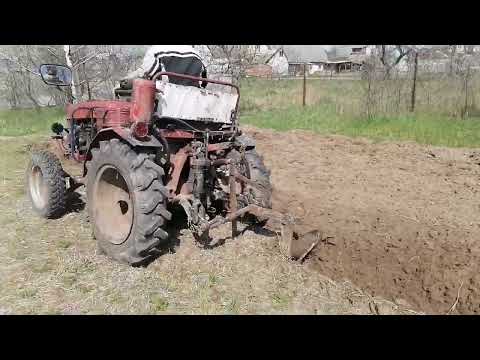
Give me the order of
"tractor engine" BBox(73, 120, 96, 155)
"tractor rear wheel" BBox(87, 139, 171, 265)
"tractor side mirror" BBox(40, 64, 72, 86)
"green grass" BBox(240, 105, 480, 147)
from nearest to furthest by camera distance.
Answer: "tractor rear wheel" BBox(87, 139, 171, 265) < "tractor side mirror" BBox(40, 64, 72, 86) < "tractor engine" BBox(73, 120, 96, 155) < "green grass" BBox(240, 105, 480, 147)

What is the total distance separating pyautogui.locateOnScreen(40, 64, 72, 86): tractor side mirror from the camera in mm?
4562

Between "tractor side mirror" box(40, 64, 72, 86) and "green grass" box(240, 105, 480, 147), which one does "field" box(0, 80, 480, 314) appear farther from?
"tractor side mirror" box(40, 64, 72, 86)

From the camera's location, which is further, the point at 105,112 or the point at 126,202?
the point at 105,112

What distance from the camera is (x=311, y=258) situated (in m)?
3.99

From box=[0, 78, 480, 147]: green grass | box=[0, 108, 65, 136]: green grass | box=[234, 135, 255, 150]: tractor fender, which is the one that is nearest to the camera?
box=[234, 135, 255, 150]: tractor fender

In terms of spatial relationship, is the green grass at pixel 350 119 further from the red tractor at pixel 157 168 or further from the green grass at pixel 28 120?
the green grass at pixel 28 120

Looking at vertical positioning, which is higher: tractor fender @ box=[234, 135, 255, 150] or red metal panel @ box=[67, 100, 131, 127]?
red metal panel @ box=[67, 100, 131, 127]

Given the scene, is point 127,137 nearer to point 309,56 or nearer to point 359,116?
point 359,116

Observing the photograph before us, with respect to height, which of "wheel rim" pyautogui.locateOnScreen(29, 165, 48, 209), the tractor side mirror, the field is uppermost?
the tractor side mirror

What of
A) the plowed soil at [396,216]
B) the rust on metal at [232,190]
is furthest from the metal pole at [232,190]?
A: the plowed soil at [396,216]

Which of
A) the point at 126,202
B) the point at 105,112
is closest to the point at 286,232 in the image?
the point at 126,202

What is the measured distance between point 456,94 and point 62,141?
9701 millimetres

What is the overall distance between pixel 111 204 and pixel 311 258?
216cm

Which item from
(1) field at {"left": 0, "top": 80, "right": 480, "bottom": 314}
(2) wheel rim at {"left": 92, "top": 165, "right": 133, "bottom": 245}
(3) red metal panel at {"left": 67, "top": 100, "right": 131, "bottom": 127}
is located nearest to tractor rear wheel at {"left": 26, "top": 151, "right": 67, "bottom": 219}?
(1) field at {"left": 0, "top": 80, "right": 480, "bottom": 314}
